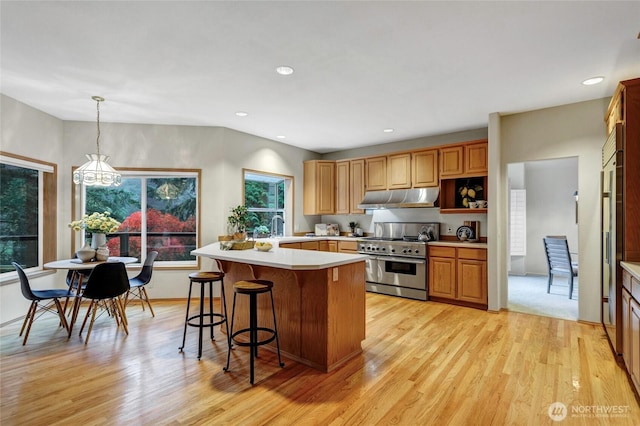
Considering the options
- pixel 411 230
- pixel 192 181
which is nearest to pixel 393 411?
pixel 411 230

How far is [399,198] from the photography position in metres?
5.52

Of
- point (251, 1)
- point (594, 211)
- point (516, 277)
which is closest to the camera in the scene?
point (251, 1)

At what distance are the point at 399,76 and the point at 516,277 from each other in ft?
18.6

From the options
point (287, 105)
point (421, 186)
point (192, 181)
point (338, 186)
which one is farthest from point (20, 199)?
point (421, 186)

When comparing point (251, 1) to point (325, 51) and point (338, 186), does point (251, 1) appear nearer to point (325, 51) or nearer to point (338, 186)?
point (325, 51)

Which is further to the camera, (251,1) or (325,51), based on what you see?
(325,51)

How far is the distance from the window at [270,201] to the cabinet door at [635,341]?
4.82 m

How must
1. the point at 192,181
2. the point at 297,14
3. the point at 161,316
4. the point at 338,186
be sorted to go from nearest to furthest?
the point at 297,14 < the point at 161,316 < the point at 192,181 < the point at 338,186

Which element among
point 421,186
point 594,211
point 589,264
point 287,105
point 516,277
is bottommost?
point 516,277

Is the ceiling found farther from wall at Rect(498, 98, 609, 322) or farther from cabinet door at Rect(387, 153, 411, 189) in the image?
cabinet door at Rect(387, 153, 411, 189)

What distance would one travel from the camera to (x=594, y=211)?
12.5 feet

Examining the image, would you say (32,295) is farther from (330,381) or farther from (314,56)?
(314,56)

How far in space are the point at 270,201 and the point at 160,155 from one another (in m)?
2.08

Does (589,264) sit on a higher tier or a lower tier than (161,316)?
higher
